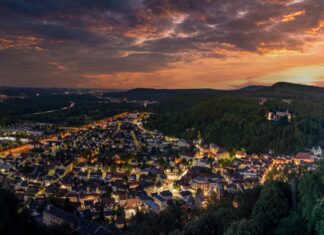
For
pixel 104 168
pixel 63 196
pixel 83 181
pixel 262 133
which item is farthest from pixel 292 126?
pixel 63 196

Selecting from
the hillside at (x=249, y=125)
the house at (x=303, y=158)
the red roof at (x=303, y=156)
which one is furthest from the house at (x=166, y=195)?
the hillside at (x=249, y=125)

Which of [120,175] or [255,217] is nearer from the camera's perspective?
[255,217]

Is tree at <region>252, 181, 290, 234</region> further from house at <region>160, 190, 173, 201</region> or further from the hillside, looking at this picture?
the hillside

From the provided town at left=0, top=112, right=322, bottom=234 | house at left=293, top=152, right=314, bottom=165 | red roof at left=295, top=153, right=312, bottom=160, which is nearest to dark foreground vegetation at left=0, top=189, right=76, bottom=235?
town at left=0, top=112, right=322, bottom=234

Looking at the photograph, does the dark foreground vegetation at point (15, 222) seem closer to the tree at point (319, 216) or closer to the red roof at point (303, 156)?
the tree at point (319, 216)

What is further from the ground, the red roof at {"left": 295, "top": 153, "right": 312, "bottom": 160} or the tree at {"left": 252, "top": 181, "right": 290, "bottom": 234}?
the tree at {"left": 252, "top": 181, "right": 290, "bottom": 234}

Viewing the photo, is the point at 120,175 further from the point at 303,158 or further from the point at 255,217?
the point at 303,158

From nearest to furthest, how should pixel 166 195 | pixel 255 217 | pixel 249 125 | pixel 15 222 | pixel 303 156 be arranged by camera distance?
pixel 255 217, pixel 15 222, pixel 166 195, pixel 303 156, pixel 249 125

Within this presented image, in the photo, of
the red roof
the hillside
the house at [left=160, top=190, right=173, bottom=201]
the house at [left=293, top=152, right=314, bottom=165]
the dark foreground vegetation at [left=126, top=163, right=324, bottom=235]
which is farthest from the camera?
the hillside

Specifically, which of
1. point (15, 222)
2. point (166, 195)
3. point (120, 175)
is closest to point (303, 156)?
point (166, 195)
